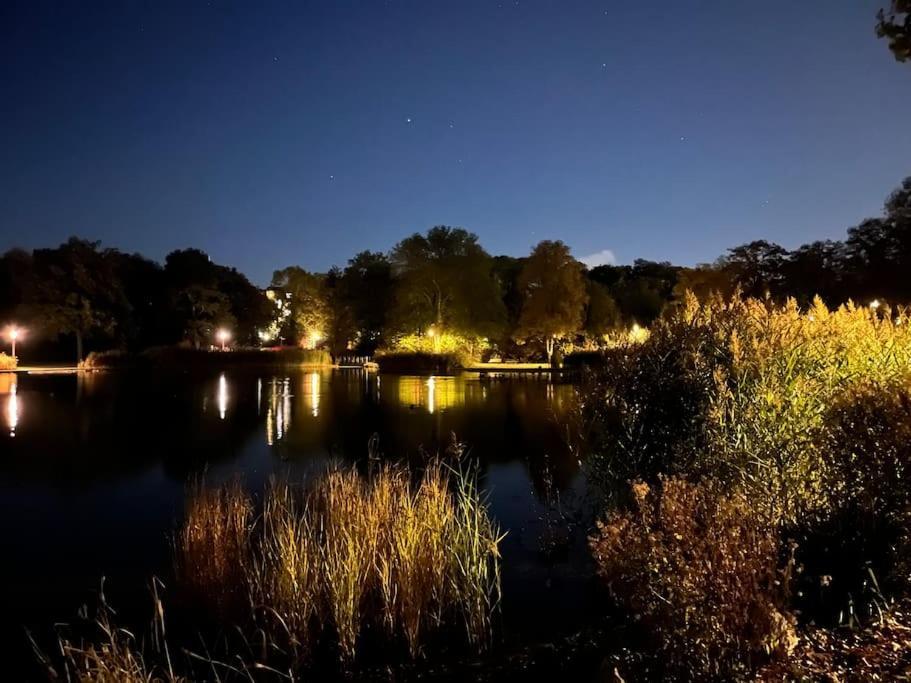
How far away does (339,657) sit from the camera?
4832 millimetres

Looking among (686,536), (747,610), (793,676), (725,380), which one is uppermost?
(725,380)

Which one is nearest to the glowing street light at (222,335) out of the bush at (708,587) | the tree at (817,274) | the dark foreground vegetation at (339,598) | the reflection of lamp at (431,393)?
the reflection of lamp at (431,393)

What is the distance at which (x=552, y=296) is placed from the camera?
162 ft

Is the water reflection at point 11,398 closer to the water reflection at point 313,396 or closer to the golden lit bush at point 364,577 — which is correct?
the water reflection at point 313,396

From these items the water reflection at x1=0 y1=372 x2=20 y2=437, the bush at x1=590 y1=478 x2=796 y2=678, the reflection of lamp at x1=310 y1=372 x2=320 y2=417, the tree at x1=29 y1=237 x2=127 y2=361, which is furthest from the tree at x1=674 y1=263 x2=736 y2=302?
the bush at x1=590 y1=478 x2=796 y2=678

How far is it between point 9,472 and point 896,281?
40211 mm

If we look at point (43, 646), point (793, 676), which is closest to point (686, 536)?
point (793, 676)

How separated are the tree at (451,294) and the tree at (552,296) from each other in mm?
2554

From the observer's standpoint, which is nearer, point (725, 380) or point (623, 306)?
point (725, 380)

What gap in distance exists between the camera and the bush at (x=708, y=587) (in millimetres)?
3031

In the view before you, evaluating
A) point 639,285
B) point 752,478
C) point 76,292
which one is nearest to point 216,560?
point 752,478

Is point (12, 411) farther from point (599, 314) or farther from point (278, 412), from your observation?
point (599, 314)

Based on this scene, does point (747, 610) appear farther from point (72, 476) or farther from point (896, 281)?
point (896, 281)

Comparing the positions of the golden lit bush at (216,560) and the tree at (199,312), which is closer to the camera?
the golden lit bush at (216,560)
